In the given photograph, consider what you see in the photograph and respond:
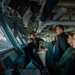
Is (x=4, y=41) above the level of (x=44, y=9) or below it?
below

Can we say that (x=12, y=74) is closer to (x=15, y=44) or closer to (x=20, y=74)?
(x=20, y=74)

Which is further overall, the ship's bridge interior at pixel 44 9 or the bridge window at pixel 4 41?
the bridge window at pixel 4 41

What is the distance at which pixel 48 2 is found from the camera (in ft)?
11.8

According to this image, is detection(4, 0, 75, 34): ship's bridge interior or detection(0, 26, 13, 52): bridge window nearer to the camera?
detection(4, 0, 75, 34): ship's bridge interior

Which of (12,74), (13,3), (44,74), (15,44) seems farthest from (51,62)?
(12,74)

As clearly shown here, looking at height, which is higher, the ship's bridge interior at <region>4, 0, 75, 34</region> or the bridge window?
the ship's bridge interior at <region>4, 0, 75, 34</region>

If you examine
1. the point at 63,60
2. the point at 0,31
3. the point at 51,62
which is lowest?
the point at 51,62

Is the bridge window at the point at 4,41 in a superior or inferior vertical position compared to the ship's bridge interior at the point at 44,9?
inferior

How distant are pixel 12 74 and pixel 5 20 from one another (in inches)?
104

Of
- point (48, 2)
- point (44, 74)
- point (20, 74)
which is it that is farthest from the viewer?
point (48, 2)

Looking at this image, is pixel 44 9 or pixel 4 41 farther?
pixel 4 41

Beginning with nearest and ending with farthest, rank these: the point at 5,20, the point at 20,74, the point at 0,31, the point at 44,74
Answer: the point at 20,74 → the point at 44,74 → the point at 5,20 → the point at 0,31

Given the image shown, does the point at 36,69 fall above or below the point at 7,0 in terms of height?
below

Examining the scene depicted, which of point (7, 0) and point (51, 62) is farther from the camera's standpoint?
point (51, 62)
